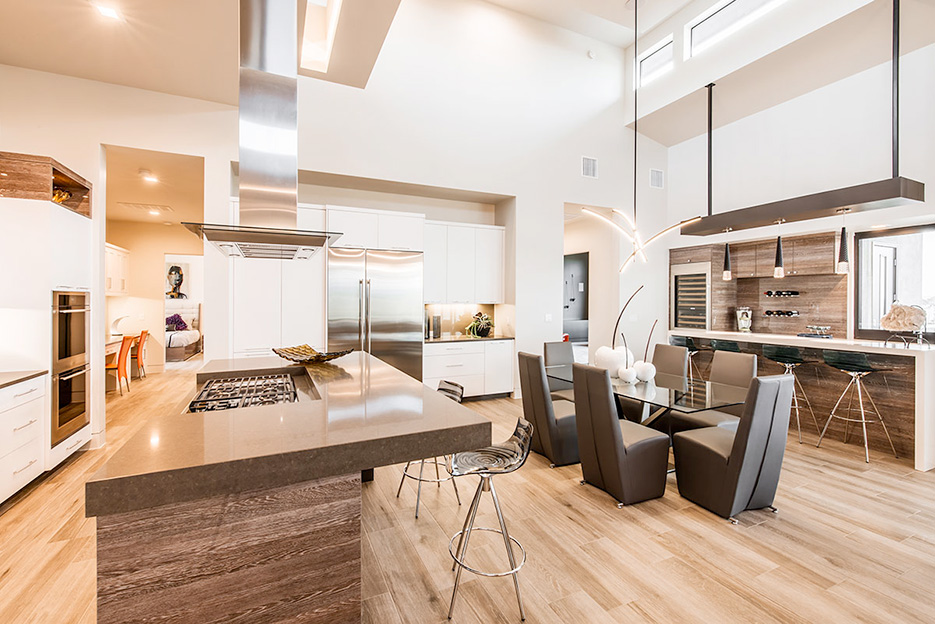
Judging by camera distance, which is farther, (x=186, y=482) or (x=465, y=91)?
(x=465, y=91)

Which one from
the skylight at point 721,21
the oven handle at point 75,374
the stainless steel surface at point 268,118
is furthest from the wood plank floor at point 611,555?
the skylight at point 721,21

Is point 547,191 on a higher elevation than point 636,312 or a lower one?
higher

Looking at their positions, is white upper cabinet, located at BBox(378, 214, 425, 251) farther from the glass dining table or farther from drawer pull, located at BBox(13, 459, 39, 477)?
drawer pull, located at BBox(13, 459, 39, 477)

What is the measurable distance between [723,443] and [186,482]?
301 centimetres

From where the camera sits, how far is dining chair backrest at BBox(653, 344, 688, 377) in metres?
4.23

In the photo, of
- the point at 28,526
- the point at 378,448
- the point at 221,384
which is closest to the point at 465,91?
the point at 221,384

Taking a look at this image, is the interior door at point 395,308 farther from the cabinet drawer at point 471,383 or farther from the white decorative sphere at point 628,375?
the white decorative sphere at point 628,375

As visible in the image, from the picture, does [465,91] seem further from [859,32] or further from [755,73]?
[859,32]

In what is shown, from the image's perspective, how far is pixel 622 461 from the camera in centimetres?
285

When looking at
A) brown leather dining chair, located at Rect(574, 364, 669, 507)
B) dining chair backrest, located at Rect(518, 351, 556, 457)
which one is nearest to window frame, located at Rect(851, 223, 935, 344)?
brown leather dining chair, located at Rect(574, 364, 669, 507)

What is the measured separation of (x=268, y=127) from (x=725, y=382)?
4.22 m

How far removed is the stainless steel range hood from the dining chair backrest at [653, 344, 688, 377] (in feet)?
11.6

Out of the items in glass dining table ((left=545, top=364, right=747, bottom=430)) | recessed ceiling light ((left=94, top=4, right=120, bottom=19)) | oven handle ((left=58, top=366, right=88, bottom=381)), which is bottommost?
glass dining table ((left=545, top=364, right=747, bottom=430))

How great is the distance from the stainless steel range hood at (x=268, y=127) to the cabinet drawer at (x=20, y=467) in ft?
6.57
